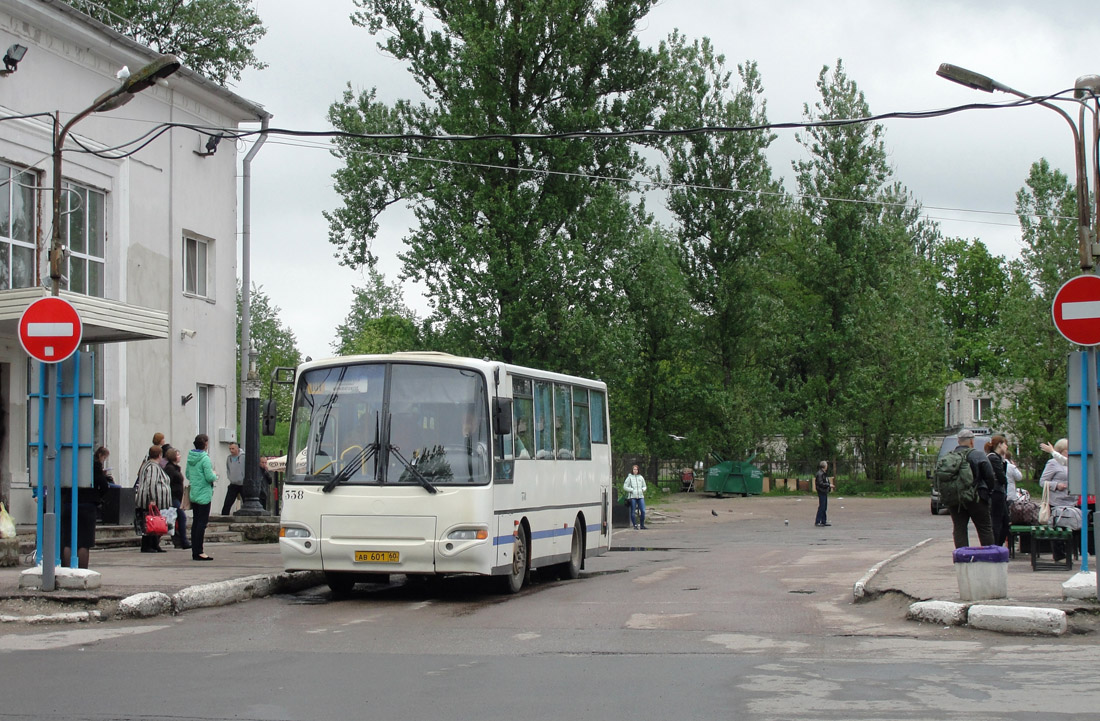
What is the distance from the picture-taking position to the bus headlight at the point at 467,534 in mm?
14203

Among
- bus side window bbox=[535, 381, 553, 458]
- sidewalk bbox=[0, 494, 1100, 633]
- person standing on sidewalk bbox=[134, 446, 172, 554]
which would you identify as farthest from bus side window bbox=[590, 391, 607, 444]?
person standing on sidewalk bbox=[134, 446, 172, 554]

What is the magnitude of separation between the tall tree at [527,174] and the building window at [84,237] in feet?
43.4

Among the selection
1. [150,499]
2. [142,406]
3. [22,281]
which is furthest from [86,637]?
[142,406]

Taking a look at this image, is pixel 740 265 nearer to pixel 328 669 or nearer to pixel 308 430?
pixel 308 430

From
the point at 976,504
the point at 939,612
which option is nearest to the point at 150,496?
the point at 976,504

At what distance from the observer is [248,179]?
29.6 m

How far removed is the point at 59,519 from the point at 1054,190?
172ft

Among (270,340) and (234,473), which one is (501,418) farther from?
(270,340)

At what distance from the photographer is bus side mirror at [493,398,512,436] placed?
1438 cm

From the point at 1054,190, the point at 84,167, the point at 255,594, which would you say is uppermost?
the point at 1054,190

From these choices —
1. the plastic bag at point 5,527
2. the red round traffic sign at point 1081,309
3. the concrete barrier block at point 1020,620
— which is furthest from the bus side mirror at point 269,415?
the red round traffic sign at point 1081,309

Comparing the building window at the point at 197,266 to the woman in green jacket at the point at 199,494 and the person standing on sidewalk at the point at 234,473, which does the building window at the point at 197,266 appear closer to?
the person standing on sidewalk at the point at 234,473

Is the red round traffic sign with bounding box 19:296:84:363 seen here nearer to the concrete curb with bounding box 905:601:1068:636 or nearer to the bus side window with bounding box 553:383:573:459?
the bus side window with bounding box 553:383:573:459

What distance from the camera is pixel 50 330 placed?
516 inches
